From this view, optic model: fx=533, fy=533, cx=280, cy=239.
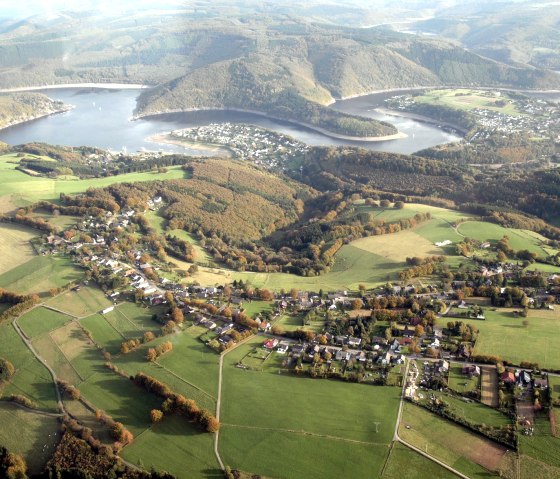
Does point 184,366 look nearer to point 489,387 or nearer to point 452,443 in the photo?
point 452,443

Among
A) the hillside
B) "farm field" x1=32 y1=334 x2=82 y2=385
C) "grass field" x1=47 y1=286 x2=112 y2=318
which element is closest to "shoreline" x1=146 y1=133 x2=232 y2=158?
the hillside

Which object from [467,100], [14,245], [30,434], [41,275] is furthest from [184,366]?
[467,100]

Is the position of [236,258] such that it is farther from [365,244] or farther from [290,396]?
[290,396]

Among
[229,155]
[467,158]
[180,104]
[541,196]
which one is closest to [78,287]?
[541,196]

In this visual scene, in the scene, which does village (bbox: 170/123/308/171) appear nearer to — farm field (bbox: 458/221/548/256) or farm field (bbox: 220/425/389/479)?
Answer: farm field (bbox: 458/221/548/256)

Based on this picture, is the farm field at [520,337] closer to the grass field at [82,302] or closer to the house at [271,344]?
the house at [271,344]

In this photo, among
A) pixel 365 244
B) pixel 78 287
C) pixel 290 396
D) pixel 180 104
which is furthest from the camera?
pixel 180 104
